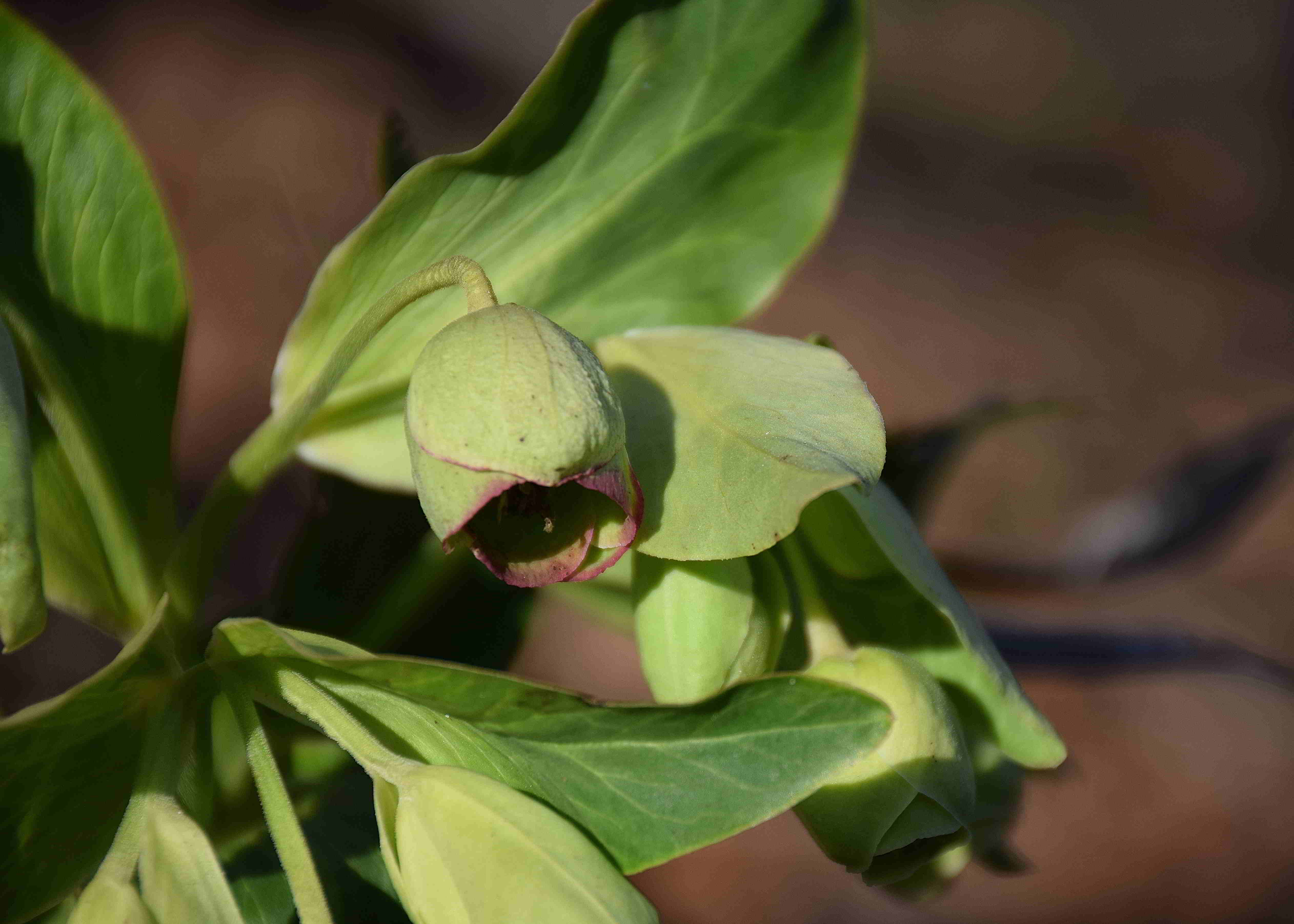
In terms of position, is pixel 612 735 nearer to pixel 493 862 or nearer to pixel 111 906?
pixel 493 862

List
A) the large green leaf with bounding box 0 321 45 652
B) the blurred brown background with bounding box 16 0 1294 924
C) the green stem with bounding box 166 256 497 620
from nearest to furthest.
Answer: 1. the large green leaf with bounding box 0 321 45 652
2. the green stem with bounding box 166 256 497 620
3. the blurred brown background with bounding box 16 0 1294 924

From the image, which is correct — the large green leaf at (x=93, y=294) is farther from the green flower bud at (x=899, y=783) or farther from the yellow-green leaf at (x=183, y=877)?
the green flower bud at (x=899, y=783)

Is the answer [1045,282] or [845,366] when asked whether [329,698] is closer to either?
[845,366]

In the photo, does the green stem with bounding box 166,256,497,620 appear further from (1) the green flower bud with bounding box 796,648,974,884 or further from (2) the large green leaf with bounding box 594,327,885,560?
(1) the green flower bud with bounding box 796,648,974,884

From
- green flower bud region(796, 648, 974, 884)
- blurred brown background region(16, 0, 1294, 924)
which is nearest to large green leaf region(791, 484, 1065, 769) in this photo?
green flower bud region(796, 648, 974, 884)

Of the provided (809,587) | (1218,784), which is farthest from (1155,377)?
(809,587)
